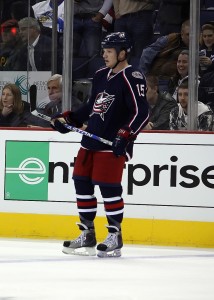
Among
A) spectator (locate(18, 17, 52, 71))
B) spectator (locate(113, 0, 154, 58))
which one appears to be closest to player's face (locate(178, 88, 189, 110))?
spectator (locate(113, 0, 154, 58))

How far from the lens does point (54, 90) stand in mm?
7688

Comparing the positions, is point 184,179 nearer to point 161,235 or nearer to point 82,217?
point 161,235

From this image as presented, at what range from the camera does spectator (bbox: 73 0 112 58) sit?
7595 millimetres

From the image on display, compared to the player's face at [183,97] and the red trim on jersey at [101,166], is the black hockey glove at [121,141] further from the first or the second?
the player's face at [183,97]

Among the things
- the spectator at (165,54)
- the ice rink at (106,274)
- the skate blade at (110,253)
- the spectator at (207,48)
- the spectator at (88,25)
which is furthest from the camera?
the spectator at (88,25)

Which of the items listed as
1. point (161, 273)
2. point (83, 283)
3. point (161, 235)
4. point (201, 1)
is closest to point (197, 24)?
point (201, 1)

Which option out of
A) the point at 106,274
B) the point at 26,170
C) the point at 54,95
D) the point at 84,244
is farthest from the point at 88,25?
the point at 106,274

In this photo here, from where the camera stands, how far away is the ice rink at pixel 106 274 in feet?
15.3

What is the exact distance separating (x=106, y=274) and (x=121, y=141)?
945 mm

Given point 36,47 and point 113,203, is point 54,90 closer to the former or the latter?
point 36,47

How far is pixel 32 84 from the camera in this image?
7.76 metres

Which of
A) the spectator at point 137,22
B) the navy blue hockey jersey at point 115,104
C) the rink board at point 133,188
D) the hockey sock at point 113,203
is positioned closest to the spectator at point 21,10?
the spectator at point 137,22

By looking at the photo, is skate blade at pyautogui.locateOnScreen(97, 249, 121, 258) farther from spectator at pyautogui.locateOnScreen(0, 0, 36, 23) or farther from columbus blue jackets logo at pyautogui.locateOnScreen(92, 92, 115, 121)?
spectator at pyautogui.locateOnScreen(0, 0, 36, 23)

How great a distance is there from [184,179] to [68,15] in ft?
5.00
